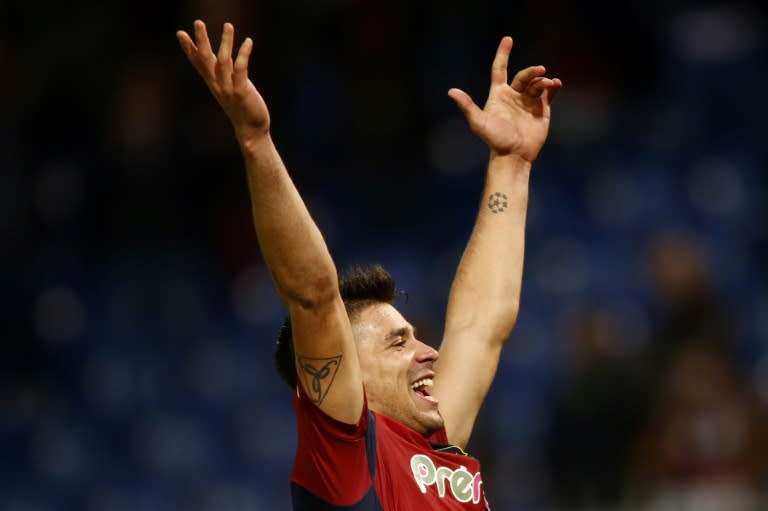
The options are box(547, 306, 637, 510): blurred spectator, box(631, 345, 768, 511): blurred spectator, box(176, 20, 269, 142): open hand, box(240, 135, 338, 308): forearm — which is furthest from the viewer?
box(547, 306, 637, 510): blurred spectator

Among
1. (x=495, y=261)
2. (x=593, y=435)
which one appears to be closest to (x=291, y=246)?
(x=495, y=261)

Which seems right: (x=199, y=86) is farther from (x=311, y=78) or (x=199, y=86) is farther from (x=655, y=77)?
(x=655, y=77)

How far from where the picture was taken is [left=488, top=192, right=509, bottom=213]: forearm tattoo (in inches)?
191

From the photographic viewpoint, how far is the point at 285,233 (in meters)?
3.60

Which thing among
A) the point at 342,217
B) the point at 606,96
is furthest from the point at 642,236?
the point at 342,217

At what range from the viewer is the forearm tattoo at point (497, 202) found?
485 cm

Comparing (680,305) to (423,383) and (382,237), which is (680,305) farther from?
(423,383)

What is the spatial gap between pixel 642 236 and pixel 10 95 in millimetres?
4510

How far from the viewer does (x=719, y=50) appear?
9125mm

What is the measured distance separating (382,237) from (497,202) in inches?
162

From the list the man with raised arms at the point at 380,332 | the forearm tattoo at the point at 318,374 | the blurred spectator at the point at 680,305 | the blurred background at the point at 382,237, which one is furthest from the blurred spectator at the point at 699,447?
the forearm tattoo at the point at 318,374

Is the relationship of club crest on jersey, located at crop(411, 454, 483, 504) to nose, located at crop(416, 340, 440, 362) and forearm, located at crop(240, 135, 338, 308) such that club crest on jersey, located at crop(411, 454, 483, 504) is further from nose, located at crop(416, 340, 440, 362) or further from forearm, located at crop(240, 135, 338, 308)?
forearm, located at crop(240, 135, 338, 308)

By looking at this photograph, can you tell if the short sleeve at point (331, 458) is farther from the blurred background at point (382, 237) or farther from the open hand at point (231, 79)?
the blurred background at point (382, 237)

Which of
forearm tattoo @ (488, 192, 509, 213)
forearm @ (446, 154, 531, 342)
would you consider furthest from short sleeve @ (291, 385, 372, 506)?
Answer: forearm tattoo @ (488, 192, 509, 213)
